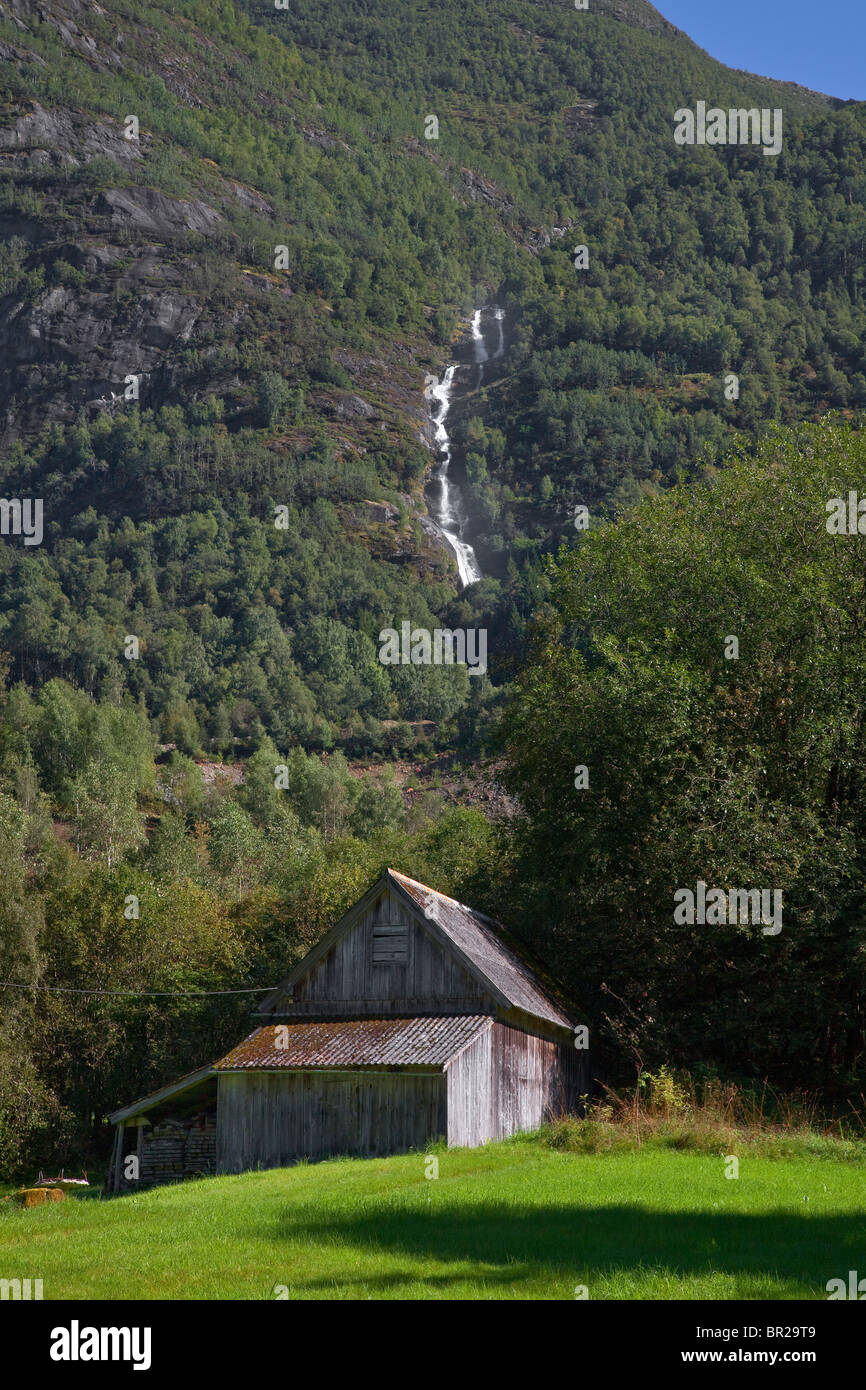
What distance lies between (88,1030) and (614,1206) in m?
35.8

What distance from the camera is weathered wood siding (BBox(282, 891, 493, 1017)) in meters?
34.1

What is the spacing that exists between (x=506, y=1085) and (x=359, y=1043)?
13.5ft

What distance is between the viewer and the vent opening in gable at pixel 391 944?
34.8 meters

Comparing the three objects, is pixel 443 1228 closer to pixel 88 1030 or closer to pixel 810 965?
pixel 810 965

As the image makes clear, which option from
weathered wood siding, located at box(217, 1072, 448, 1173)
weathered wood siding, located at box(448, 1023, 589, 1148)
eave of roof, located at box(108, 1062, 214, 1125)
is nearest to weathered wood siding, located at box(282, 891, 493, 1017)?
weathered wood siding, located at box(448, 1023, 589, 1148)

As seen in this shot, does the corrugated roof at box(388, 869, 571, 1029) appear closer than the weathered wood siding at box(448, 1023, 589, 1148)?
No

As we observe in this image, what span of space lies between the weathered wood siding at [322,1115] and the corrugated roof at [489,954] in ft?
11.9

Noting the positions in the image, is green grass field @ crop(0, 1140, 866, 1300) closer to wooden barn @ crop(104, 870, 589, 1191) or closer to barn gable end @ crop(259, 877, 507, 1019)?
wooden barn @ crop(104, 870, 589, 1191)

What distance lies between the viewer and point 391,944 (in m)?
35.0

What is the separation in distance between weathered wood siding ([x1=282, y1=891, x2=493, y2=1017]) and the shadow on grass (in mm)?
14126

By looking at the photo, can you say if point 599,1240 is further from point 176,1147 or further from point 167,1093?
point 176,1147

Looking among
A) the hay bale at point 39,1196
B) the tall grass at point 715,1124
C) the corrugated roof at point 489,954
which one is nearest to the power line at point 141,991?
the hay bale at point 39,1196

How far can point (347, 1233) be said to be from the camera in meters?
17.8
